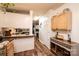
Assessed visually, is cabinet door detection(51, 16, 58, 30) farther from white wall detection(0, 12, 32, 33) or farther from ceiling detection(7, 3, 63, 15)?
white wall detection(0, 12, 32, 33)

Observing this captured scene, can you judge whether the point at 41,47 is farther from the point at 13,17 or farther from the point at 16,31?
the point at 13,17

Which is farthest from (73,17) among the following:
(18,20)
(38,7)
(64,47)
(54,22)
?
(18,20)

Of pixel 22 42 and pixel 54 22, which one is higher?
pixel 54 22

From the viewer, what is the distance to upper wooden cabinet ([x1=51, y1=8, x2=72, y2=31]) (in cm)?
334

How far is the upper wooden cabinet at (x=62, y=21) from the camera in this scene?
3.34 m

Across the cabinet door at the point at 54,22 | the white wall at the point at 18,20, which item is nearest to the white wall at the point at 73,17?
the cabinet door at the point at 54,22

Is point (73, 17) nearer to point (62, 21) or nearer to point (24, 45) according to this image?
point (62, 21)

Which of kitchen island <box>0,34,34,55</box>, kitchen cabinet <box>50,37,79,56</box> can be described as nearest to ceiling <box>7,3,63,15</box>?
kitchen island <box>0,34,34,55</box>

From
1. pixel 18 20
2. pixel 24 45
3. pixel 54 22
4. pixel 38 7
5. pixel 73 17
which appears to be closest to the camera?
pixel 38 7

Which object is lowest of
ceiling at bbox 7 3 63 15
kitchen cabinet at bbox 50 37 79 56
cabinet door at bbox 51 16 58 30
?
kitchen cabinet at bbox 50 37 79 56

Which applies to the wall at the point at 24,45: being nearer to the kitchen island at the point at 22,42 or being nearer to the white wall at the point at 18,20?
the kitchen island at the point at 22,42

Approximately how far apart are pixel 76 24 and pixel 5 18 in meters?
1.76

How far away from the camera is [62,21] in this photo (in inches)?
138

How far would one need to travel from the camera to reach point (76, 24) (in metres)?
3.05
